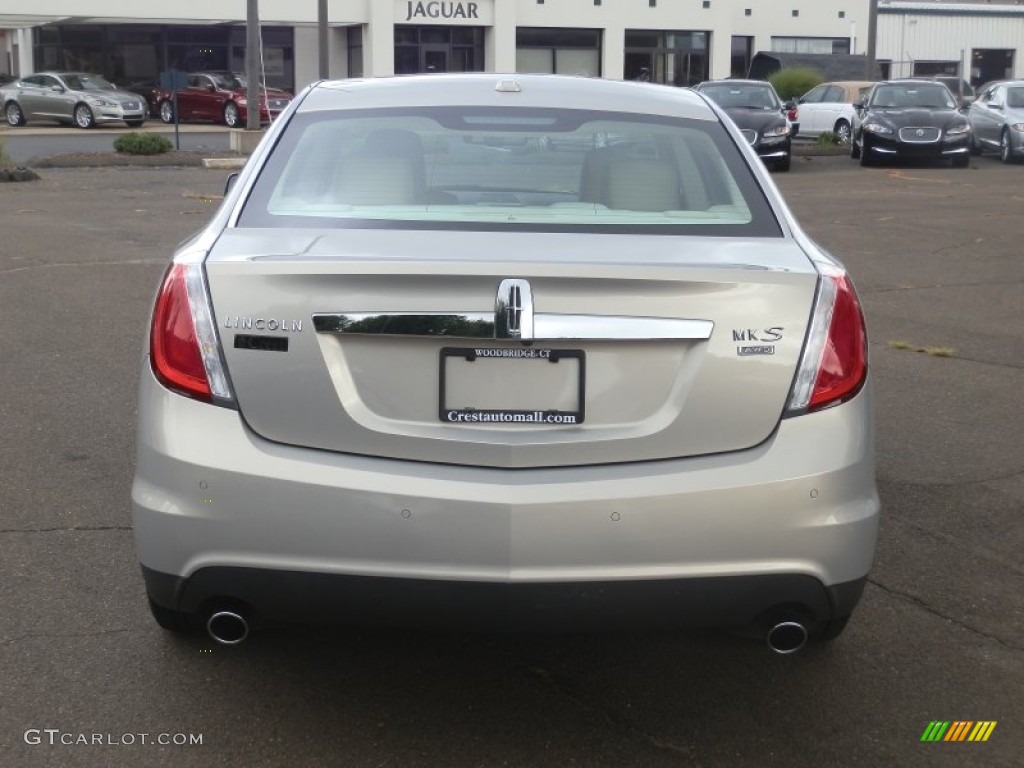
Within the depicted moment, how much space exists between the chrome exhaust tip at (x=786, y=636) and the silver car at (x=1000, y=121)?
24.6 meters

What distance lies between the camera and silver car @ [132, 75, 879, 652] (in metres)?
3.28

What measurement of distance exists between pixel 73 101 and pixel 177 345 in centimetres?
3606

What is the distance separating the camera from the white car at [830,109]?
3134 centimetres

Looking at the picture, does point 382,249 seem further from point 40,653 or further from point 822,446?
point 40,653

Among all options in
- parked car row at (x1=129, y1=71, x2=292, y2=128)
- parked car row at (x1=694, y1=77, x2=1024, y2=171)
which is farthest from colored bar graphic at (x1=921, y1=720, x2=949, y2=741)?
parked car row at (x1=129, y1=71, x2=292, y2=128)

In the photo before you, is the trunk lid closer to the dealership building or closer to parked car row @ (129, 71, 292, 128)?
parked car row @ (129, 71, 292, 128)

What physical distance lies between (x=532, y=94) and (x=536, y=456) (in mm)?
1655

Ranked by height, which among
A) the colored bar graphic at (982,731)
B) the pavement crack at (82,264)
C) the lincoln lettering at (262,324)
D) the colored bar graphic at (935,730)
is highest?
the lincoln lettering at (262,324)

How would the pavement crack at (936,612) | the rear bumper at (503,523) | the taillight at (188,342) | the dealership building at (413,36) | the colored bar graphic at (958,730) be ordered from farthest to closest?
the dealership building at (413,36) < the pavement crack at (936,612) < the colored bar graphic at (958,730) < the taillight at (188,342) < the rear bumper at (503,523)

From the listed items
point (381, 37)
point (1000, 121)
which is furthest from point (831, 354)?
point (381, 37)

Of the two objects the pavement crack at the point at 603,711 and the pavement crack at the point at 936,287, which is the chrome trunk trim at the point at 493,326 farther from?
the pavement crack at the point at 936,287

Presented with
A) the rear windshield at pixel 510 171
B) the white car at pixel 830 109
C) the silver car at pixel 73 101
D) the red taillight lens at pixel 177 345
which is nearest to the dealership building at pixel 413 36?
the silver car at pixel 73 101

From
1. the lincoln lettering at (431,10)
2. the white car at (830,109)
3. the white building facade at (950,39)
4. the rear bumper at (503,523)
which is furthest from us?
the white building facade at (950,39)

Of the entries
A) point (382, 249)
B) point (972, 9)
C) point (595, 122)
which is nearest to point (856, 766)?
point (382, 249)
